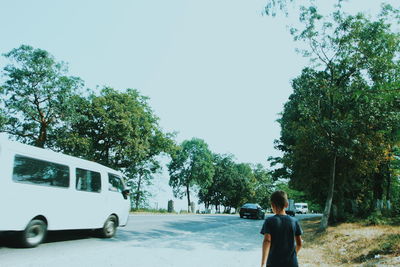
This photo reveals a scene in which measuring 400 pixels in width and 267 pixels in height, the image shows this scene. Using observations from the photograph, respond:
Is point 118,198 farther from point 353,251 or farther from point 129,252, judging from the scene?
point 353,251

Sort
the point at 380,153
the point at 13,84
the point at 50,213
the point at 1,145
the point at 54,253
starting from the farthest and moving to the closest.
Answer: the point at 13,84 < the point at 380,153 < the point at 50,213 < the point at 54,253 < the point at 1,145

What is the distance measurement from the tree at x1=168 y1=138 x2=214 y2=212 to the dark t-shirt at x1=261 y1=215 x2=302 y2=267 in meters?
54.2

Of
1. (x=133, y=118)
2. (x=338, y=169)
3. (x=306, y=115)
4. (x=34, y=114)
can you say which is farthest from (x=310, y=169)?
(x=34, y=114)

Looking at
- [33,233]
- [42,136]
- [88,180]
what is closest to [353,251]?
[88,180]

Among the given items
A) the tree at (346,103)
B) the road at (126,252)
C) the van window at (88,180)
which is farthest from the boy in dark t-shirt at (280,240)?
the tree at (346,103)

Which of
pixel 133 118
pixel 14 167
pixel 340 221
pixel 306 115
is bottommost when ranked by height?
pixel 340 221

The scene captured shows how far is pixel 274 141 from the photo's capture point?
29609mm

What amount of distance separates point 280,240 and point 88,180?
7153 mm

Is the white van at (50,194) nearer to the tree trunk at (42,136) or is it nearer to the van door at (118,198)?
the van door at (118,198)

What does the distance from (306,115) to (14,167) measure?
15.7m

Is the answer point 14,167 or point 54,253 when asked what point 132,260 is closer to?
point 54,253

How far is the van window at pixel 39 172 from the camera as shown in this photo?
6891mm

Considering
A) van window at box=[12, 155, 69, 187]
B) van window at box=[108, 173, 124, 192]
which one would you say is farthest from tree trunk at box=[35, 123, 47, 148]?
van window at box=[12, 155, 69, 187]

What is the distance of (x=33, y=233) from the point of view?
23.8 feet
